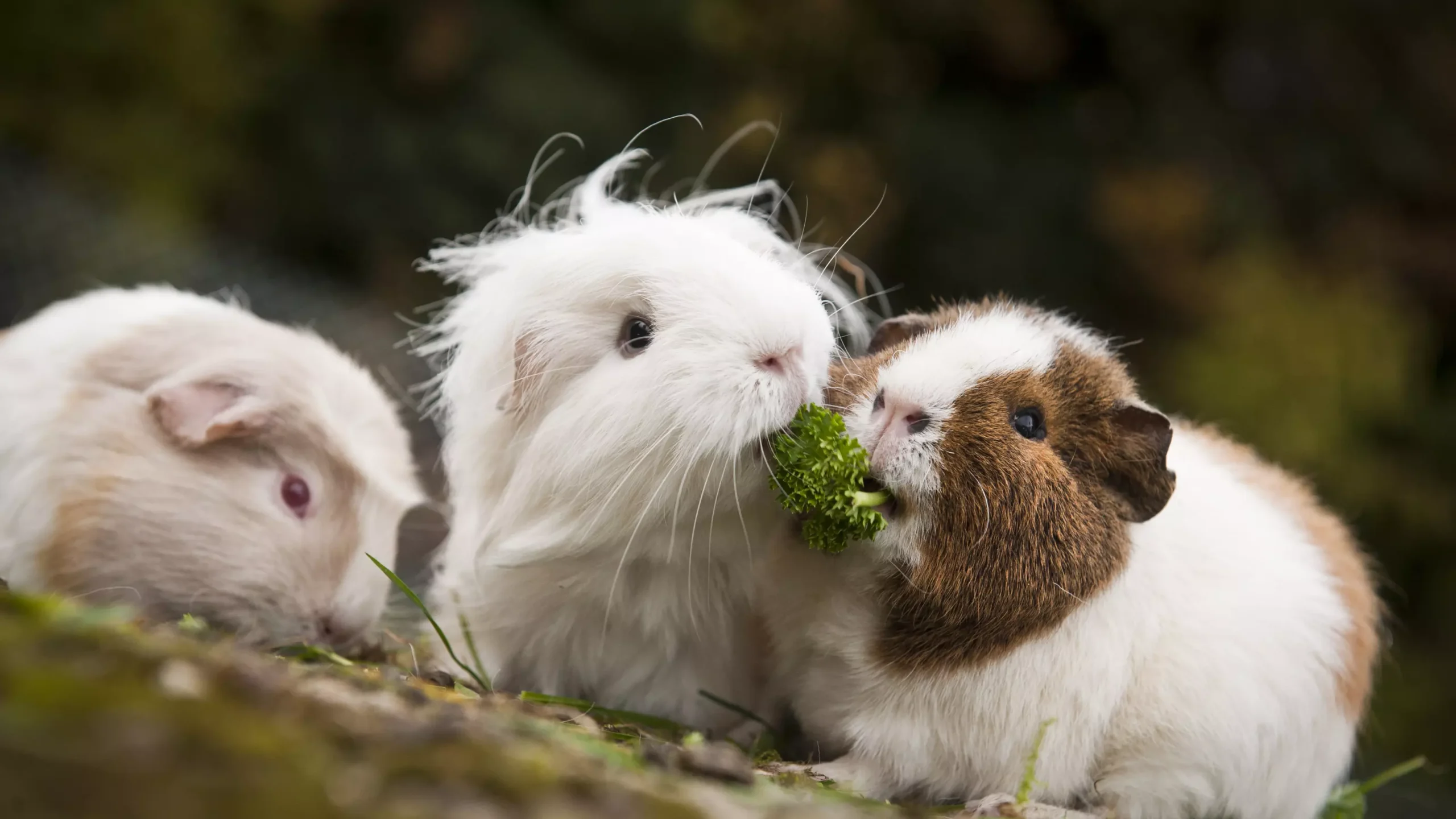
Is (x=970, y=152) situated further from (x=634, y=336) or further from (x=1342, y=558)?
(x=634, y=336)

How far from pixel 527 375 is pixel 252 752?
105 centimetres

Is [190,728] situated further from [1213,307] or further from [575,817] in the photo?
[1213,307]

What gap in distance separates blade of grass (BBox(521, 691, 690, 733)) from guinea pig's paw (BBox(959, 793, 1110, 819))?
22.6 inches

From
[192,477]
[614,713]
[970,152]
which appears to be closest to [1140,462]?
[614,713]

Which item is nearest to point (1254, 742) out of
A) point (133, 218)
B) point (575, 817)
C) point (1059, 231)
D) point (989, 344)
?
point (989, 344)

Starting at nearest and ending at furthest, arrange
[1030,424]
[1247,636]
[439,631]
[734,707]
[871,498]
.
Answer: [871,498] → [1030,424] → [1247,636] → [439,631] → [734,707]

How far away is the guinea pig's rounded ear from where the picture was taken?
209cm

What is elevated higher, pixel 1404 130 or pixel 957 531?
pixel 1404 130

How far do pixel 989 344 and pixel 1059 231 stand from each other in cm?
345

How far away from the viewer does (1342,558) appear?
2297 millimetres

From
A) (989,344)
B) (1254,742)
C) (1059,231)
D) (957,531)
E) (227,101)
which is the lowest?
(1254,742)

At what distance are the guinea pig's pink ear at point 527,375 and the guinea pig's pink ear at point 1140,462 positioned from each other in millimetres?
1011

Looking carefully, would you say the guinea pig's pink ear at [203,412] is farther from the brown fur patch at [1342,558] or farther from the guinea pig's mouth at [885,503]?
the brown fur patch at [1342,558]

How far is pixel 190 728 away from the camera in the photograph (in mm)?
973
